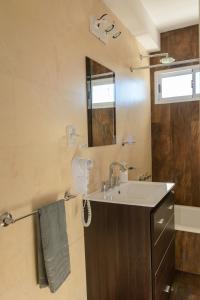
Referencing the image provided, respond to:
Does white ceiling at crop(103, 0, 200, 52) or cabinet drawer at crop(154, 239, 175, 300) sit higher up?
white ceiling at crop(103, 0, 200, 52)

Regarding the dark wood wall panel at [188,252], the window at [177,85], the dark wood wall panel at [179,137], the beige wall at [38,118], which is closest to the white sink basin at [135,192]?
the beige wall at [38,118]

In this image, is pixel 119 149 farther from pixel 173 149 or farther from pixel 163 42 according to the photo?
pixel 163 42

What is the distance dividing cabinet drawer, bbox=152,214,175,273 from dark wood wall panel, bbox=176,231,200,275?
371 millimetres

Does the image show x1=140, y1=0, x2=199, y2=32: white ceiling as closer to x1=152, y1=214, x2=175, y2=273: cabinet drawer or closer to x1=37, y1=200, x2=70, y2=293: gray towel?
x1=152, y1=214, x2=175, y2=273: cabinet drawer

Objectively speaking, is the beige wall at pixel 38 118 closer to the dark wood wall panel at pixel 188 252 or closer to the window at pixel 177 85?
the dark wood wall panel at pixel 188 252

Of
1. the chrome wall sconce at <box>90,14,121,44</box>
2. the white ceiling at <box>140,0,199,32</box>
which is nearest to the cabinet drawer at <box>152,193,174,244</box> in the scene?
the chrome wall sconce at <box>90,14,121,44</box>

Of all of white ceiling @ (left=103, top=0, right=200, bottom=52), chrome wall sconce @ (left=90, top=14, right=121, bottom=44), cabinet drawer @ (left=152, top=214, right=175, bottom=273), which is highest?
white ceiling @ (left=103, top=0, right=200, bottom=52)

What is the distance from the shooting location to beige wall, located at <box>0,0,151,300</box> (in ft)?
3.77

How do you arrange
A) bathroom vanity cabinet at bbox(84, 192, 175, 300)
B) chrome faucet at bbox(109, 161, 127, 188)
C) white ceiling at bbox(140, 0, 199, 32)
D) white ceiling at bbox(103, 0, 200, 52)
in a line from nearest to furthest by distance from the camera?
bathroom vanity cabinet at bbox(84, 192, 175, 300)
chrome faucet at bbox(109, 161, 127, 188)
white ceiling at bbox(103, 0, 200, 52)
white ceiling at bbox(140, 0, 199, 32)

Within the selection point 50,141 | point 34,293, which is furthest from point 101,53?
point 34,293

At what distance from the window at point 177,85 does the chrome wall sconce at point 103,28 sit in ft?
4.40

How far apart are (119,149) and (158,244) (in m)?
0.98

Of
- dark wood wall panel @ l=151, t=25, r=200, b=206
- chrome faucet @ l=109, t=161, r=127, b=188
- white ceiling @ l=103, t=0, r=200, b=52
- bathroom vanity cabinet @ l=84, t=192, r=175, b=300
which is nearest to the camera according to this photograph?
Result: bathroom vanity cabinet @ l=84, t=192, r=175, b=300

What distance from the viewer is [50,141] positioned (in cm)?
144
